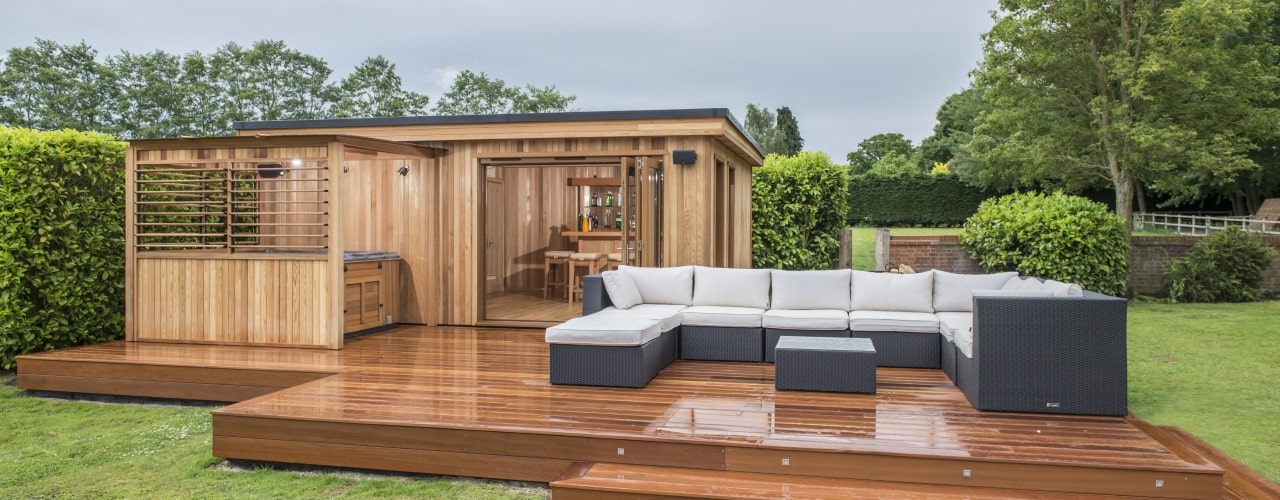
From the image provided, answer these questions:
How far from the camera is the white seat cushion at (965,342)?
198 inches

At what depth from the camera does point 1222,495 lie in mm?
3590

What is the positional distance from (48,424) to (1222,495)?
697cm

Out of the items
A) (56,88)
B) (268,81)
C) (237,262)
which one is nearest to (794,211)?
(237,262)

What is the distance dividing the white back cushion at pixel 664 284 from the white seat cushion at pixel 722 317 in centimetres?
44

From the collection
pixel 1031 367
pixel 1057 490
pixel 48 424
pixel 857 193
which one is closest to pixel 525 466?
pixel 1057 490

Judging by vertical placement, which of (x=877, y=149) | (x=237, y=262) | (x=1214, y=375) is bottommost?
(x=1214, y=375)

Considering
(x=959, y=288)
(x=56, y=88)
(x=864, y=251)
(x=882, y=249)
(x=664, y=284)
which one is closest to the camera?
(x=959, y=288)

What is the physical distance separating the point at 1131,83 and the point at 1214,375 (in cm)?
1174

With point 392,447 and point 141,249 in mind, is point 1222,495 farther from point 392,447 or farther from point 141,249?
point 141,249

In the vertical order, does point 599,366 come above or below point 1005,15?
below

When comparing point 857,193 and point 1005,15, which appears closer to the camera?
point 1005,15

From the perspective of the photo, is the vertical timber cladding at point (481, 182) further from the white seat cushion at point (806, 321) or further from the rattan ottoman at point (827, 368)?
the rattan ottoman at point (827, 368)

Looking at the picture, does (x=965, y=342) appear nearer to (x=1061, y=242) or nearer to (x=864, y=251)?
(x=1061, y=242)

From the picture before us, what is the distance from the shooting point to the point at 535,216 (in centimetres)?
1279
